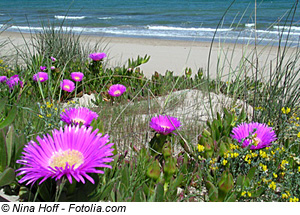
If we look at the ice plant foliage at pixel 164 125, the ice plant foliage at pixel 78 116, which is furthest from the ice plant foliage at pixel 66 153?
the ice plant foliage at pixel 164 125

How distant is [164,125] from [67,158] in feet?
2.29

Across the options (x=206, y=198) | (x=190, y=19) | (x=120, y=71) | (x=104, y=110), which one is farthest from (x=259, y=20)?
(x=206, y=198)

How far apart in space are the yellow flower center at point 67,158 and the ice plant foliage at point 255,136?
80 centimetres

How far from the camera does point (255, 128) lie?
64.7 inches

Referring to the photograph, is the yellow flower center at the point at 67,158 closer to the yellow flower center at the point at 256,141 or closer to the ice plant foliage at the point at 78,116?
the ice plant foliage at the point at 78,116

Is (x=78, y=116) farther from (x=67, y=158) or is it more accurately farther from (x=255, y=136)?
(x=255, y=136)

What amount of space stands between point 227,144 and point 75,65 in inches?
94.5

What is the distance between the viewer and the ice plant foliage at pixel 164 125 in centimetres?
167

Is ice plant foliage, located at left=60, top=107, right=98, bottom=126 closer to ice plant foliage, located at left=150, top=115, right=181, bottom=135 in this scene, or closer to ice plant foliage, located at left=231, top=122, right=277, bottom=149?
ice plant foliage, located at left=150, top=115, right=181, bottom=135

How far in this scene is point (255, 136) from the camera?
1.64 meters

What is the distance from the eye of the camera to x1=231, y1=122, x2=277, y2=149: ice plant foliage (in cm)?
163

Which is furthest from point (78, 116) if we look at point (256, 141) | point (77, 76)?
point (77, 76)

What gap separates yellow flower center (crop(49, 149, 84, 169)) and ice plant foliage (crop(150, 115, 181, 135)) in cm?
56

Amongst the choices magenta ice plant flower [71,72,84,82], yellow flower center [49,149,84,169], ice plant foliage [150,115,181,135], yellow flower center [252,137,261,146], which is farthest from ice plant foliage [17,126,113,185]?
magenta ice plant flower [71,72,84,82]
